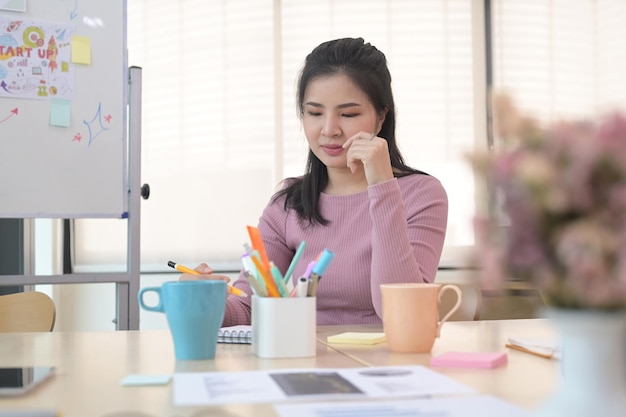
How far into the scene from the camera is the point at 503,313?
10.3 ft

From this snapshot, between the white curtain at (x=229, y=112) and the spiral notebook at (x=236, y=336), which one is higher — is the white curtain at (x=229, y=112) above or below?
above

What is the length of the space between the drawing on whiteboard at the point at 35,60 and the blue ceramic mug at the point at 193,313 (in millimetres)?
1496

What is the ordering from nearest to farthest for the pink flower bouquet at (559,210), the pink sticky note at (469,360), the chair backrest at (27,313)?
the pink flower bouquet at (559,210) < the pink sticky note at (469,360) < the chair backrest at (27,313)

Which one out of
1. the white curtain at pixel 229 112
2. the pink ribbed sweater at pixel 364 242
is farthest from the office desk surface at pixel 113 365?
the white curtain at pixel 229 112

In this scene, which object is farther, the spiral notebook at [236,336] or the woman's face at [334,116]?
the woman's face at [334,116]

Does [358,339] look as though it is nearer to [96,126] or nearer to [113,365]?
[113,365]

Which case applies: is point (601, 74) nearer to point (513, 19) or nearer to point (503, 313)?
point (513, 19)

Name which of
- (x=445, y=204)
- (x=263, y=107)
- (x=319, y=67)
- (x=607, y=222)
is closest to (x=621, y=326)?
(x=607, y=222)

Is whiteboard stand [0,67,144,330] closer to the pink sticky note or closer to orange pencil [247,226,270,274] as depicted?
orange pencil [247,226,270,274]

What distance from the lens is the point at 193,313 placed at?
98 centimetres

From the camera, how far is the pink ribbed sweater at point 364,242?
56.3 inches

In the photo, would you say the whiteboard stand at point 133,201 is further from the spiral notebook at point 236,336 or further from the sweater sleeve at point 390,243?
the spiral notebook at point 236,336

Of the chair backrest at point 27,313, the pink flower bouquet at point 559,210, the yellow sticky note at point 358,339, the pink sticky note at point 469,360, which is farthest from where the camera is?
the chair backrest at point 27,313

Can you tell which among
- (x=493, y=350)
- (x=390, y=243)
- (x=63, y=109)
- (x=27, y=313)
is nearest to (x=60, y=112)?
(x=63, y=109)
